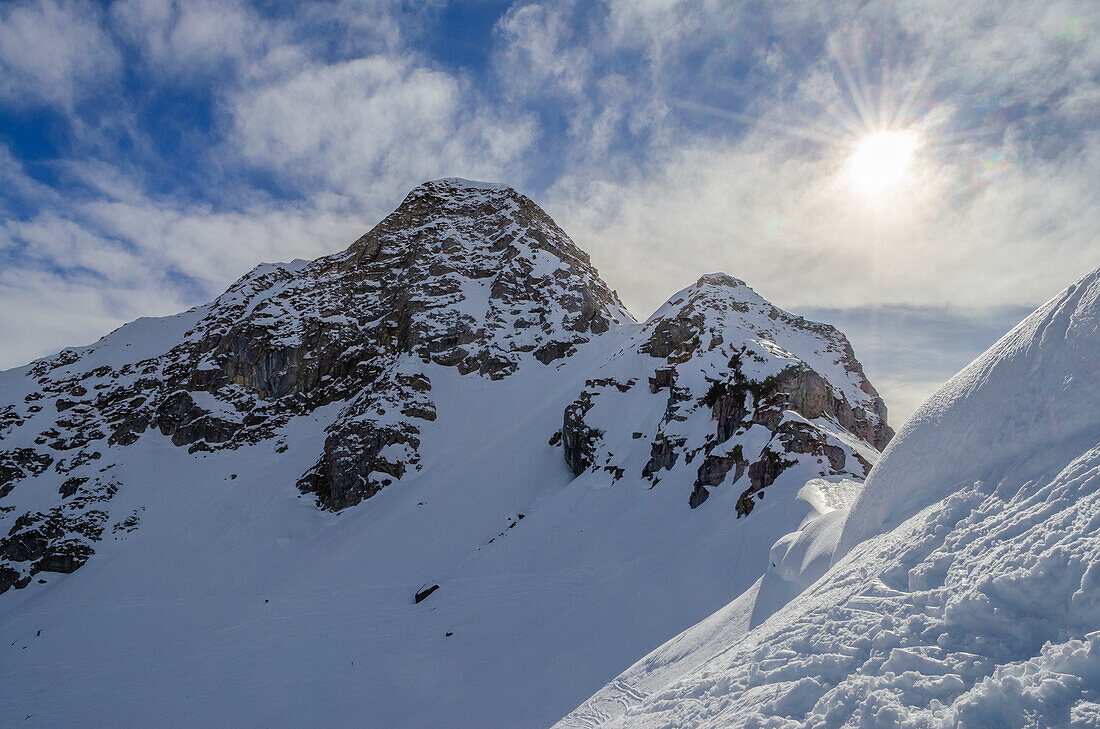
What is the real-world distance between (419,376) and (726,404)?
38452 mm

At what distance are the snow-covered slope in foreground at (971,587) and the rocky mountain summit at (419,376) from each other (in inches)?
588

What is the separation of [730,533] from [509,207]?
72487 millimetres

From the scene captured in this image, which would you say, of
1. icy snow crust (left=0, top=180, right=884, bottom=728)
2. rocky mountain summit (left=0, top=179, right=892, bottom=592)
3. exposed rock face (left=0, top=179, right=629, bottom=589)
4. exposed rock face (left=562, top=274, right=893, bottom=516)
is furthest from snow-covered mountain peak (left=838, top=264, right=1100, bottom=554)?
exposed rock face (left=0, top=179, right=629, bottom=589)

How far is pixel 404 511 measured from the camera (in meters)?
41.0

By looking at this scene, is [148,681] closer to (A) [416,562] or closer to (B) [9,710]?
(B) [9,710]

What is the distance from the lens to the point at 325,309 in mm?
70188

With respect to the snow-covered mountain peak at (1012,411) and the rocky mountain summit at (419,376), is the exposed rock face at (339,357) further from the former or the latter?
the snow-covered mountain peak at (1012,411)

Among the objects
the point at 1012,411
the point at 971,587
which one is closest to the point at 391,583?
the point at 971,587

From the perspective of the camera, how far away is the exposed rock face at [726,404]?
23516 mm

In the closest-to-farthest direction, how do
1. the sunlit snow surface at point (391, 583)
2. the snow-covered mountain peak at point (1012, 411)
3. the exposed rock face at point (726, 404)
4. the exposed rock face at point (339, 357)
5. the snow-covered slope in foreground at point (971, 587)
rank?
the snow-covered slope in foreground at point (971, 587) → the snow-covered mountain peak at point (1012, 411) → the sunlit snow surface at point (391, 583) → the exposed rock face at point (726, 404) → the exposed rock face at point (339, 357)

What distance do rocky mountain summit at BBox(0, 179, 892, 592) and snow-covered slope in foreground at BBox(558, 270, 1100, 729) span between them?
1492cm

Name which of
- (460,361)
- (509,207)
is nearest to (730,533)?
(460,361)

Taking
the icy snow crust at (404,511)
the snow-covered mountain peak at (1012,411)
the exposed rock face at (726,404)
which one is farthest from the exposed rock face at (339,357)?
the snow-covered mountain peak at (1012,411)

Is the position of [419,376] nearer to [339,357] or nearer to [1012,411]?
[339,357]
